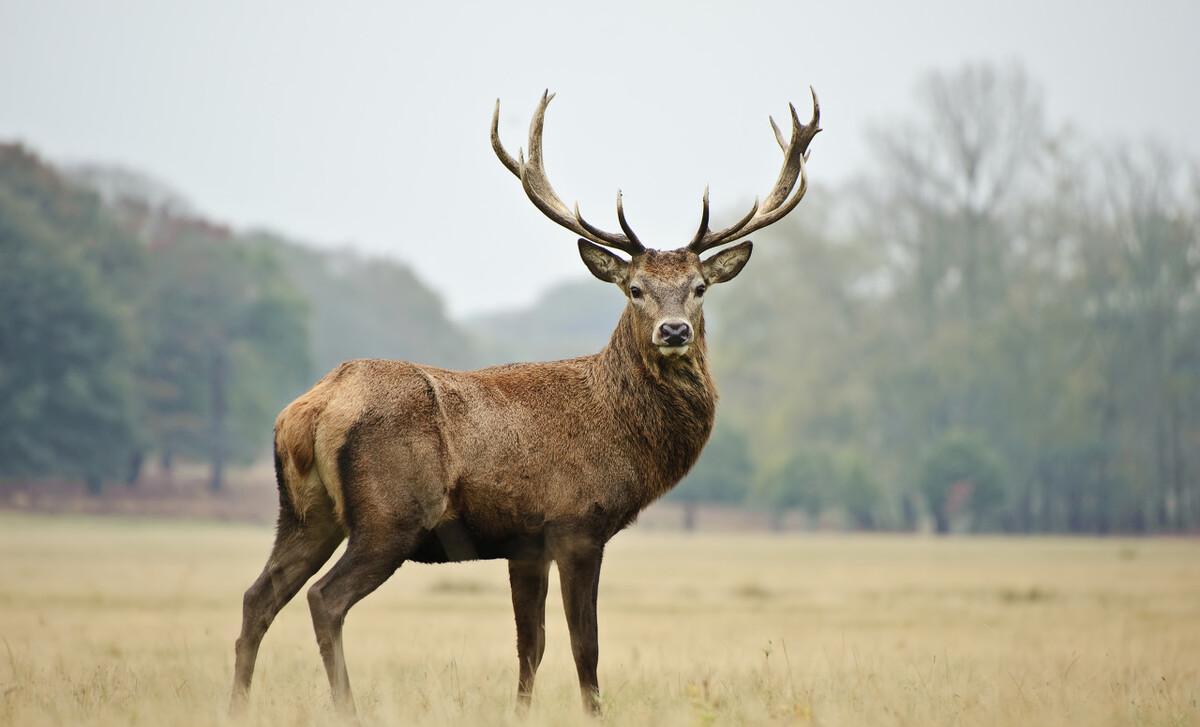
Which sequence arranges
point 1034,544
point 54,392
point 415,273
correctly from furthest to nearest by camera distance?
point 415,273
point 54,392
point 1034,544

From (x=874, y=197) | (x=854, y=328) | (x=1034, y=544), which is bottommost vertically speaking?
(x=1034, y=544)

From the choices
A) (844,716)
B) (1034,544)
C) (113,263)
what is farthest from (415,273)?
(844,716)

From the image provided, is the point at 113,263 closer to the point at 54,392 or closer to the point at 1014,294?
the point at 54,392

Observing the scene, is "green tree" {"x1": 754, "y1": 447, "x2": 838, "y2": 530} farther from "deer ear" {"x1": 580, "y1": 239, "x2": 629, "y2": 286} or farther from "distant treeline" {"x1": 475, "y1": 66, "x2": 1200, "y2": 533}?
"deer ear" {"x1": 580, "y1": 239, "x2": 629, "y2": 286}

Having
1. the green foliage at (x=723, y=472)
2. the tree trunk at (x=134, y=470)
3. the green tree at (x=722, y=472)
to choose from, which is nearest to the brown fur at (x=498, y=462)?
the green tree at (x=722, y=472)

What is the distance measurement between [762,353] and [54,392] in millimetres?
30025

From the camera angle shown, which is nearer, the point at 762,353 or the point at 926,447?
the point at 926,447

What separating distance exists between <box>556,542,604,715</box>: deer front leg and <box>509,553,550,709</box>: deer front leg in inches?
13.0

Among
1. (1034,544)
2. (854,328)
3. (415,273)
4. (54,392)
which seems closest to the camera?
(1034,544)

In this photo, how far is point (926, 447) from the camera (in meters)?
59.4

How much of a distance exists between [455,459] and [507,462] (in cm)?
34

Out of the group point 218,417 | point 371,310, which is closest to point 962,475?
point 218,417

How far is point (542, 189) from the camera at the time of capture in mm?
10242

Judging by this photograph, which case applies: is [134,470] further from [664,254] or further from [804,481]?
[664,254]
